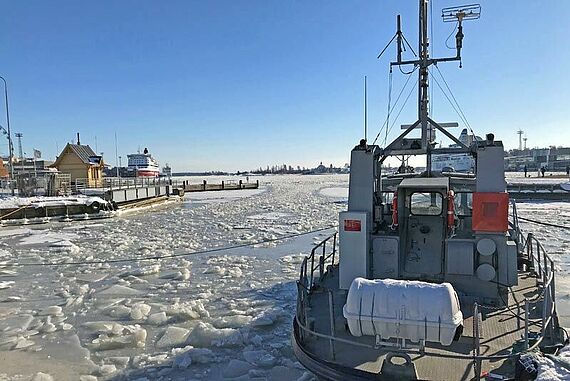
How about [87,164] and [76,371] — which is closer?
[76,371]

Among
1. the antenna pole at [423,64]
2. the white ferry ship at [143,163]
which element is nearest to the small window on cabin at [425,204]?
the antenna pole at [423,64]

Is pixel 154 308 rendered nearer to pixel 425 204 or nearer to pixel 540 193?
pixel 425 204

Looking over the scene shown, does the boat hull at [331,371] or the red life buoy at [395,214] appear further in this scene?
the red life buoy at [395,214]

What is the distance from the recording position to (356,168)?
7031mm

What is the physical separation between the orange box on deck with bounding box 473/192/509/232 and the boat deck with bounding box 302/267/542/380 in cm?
122

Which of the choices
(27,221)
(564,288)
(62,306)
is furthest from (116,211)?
(564,288)

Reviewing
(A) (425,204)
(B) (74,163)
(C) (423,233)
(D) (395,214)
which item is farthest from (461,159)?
(D) (395,214)

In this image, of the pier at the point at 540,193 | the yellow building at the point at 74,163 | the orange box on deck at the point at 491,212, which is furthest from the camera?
the yellow building at the point at 74,163

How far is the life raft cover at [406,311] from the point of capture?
3959mm

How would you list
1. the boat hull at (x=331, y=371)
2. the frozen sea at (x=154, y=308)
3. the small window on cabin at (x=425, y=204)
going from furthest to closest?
the small window on cabin at (x=425, y=204), the frozen sea at (x=154, y=308), the boat hull at (x=331, y=371)

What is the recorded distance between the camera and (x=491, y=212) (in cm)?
642

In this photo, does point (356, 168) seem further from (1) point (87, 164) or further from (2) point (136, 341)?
(1) point (87, 164)

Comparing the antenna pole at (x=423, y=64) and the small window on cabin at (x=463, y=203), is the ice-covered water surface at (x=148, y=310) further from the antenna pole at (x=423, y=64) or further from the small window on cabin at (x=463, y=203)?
the antenna pole at (x=423, y=64)

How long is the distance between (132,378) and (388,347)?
363 cm
